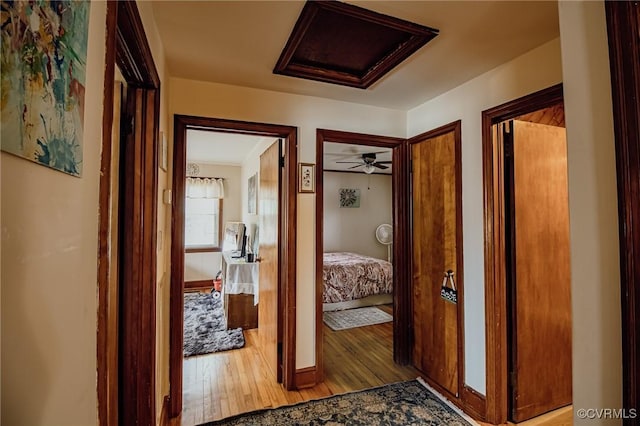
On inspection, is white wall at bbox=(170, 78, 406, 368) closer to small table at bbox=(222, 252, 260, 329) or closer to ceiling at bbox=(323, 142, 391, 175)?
small table at bbox=(222, 252, 260, 329)

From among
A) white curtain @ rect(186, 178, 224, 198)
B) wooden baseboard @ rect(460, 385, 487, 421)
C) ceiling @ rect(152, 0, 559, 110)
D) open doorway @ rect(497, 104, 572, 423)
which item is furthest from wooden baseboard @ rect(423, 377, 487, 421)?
white curtain @ rect(186, 178, 224, 198)

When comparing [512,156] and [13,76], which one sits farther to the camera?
[512,156]

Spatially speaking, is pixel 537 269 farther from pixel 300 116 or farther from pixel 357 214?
pixel 357 214

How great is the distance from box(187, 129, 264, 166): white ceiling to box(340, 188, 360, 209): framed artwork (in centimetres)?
226

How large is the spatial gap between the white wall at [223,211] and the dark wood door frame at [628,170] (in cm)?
562

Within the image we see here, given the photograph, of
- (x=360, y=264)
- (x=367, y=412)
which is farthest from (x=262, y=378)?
(x=360, y=264)

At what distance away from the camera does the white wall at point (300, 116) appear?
2.21 meters

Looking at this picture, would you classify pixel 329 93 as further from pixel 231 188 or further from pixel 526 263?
pixel 231 188

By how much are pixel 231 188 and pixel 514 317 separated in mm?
5132

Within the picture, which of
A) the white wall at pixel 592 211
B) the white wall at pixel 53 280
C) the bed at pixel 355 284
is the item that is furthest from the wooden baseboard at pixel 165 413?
the bed at pixel 355 284

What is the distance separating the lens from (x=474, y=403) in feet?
6.79

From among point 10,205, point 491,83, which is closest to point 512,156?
point 491,83

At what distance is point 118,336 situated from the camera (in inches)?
56.6

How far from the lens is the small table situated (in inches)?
140
